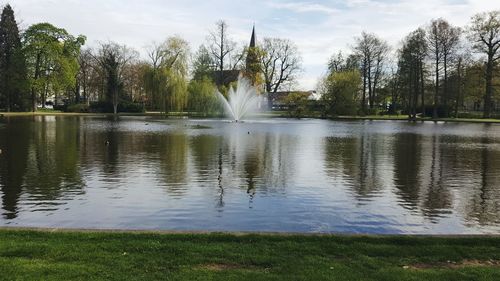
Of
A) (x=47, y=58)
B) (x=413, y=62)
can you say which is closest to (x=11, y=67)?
(x=47, y=58)

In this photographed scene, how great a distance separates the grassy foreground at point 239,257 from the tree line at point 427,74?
6223cm

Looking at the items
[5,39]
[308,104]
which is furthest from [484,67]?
[5,39]

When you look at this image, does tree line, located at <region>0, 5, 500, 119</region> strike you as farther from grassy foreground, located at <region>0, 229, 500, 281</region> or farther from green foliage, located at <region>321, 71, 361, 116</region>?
grassy foreground, located at <region>0, 229, 500, 281</region>

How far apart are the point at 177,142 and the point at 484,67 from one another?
54481mm

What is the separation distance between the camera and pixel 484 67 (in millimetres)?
64125

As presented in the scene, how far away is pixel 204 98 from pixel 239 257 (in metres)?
55.4

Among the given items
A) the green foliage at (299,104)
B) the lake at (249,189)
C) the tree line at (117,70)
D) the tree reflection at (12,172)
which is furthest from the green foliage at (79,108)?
the lake at (249,189)

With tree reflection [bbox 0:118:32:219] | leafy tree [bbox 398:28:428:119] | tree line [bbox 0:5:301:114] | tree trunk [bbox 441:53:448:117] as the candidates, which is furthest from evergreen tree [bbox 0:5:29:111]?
tree trunk [bbox 441:53:448:117]

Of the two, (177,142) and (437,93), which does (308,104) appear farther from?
(177,142)

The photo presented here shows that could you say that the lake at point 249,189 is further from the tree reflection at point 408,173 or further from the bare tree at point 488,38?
the bare tree at point 488,38

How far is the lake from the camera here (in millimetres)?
9352

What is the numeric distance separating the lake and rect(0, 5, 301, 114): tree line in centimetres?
4033

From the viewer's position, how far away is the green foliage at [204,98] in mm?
60688

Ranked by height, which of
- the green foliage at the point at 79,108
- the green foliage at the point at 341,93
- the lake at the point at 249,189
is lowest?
the lake at the point at 249,189
